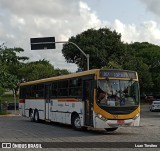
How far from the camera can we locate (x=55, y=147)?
13555mm

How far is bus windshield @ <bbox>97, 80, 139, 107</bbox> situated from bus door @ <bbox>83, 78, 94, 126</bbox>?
0.61m

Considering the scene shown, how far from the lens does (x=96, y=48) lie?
57000 millimetres

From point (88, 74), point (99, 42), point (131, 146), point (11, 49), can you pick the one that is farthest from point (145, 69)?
point (131, 146)

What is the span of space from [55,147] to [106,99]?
5.29 meters

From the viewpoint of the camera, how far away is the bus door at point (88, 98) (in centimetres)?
1877

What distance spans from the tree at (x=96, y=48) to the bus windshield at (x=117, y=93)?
37.0 m

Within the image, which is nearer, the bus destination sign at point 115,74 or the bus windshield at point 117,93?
the bus windshield at point 117,93

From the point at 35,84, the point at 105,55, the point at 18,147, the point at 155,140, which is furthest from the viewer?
the point at 105,55

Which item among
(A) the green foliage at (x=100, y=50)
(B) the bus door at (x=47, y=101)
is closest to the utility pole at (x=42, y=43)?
(B) the bus door at (x=47, y=101)

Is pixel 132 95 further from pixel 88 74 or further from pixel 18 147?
pixel 18 147

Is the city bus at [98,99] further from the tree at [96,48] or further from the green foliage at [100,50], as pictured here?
the tree at [96,48]

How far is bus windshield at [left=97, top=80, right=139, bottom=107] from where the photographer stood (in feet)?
59.9

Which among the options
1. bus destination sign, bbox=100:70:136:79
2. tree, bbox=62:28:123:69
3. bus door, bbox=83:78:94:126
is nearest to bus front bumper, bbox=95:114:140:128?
bus door, bbox=83:78:94:126

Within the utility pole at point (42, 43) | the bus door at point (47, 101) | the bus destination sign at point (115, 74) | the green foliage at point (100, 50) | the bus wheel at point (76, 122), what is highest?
the green foliage at point (100, 50)
